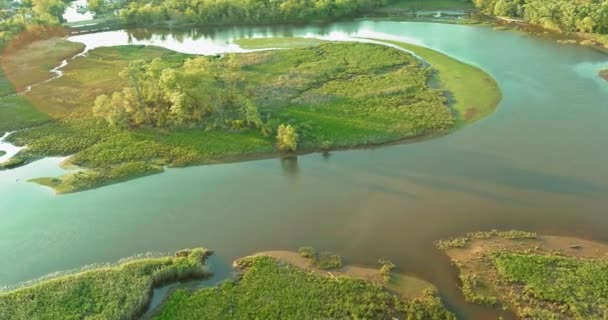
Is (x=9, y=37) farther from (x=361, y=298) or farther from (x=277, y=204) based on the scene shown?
(x=361, y=298)

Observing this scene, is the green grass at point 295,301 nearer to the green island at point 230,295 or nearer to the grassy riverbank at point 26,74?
the green island at point 230,295

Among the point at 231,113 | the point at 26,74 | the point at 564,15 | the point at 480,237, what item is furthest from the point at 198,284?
the point at 564,15

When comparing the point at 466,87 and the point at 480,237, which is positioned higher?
the point at 466,87

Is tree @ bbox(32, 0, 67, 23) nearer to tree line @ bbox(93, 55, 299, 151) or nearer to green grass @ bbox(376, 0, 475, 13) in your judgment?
tree line @ bbox(93, 55, 299, 151)

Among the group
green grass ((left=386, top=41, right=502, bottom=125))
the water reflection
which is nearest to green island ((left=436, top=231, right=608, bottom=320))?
the water reflection

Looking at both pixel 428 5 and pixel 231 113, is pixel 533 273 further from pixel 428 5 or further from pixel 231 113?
pixel 428 5

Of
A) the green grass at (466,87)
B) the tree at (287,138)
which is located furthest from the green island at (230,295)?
the green grass at (466,87)

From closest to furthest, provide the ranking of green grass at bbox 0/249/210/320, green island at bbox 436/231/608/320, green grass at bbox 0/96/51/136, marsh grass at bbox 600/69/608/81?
green island at bbox 436/231/608/320 → green grass at bbox 0/249/210/320 → green grass at bbox 0/96/51/136 → marsh grass at bbox 600/69/608/81
